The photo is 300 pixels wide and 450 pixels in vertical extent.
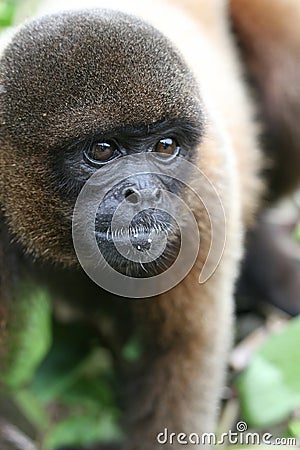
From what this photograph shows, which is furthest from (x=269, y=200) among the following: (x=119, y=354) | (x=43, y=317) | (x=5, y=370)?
(x=5, y=370)

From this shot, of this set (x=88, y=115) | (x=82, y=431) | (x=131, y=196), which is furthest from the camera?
(x=82, y=431)

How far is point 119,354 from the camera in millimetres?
5848

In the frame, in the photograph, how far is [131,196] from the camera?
3.70m

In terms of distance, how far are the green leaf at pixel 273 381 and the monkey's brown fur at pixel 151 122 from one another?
12.6 inches

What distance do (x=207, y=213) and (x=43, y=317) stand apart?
1.47m

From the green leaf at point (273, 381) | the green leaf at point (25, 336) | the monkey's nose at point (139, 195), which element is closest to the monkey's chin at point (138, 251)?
the monkey's nose at point (139, 195)

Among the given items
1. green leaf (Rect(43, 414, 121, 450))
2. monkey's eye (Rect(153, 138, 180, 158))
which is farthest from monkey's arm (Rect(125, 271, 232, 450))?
monkey's eye (Rect(153, 138, 180, 158))

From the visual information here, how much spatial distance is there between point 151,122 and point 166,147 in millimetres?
224

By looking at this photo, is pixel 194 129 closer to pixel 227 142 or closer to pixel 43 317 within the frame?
pixel 227 142

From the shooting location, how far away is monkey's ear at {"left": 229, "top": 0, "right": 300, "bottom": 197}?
603cm
